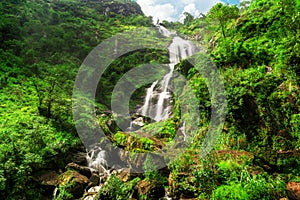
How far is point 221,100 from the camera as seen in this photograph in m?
13.4

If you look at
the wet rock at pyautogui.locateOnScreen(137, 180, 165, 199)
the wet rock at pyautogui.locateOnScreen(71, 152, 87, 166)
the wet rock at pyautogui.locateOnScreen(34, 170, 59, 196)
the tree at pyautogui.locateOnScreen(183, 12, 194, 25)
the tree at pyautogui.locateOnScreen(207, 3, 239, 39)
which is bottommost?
the wet rock at pyautogui.locateOnScreen(34, 170, 59, 196)

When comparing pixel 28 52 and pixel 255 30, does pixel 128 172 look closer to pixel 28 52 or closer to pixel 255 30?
pixel 255 30

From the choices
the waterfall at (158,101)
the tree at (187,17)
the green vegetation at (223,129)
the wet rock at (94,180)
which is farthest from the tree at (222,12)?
the tree at (187,17)

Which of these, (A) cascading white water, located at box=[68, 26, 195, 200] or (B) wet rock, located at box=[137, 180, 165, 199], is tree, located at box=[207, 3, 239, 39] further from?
(B) wet rock, located at box=[137, 180, 165, 199]

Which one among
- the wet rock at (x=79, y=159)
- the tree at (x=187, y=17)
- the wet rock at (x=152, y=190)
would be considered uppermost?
the tree at (x=187, y=17)

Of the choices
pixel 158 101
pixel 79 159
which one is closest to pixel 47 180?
pixel 79 159

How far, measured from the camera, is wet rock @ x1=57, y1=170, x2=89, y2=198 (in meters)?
14.2

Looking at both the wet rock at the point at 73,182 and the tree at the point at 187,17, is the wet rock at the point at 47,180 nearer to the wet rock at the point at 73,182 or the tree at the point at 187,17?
the wet rock at the point at 73,182

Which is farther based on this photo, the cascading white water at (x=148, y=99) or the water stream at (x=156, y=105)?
the cascading white water at (x=148, y=99)

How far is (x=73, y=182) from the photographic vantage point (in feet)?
47.4

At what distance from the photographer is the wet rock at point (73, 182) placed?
46.6 feet

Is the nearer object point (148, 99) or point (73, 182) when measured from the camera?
point (73, 182)

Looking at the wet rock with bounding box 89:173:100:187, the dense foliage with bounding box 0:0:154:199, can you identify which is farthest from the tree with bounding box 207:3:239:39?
the wet rock with bounding box 89:173:100:187

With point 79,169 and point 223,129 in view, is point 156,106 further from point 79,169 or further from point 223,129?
point 223,129
